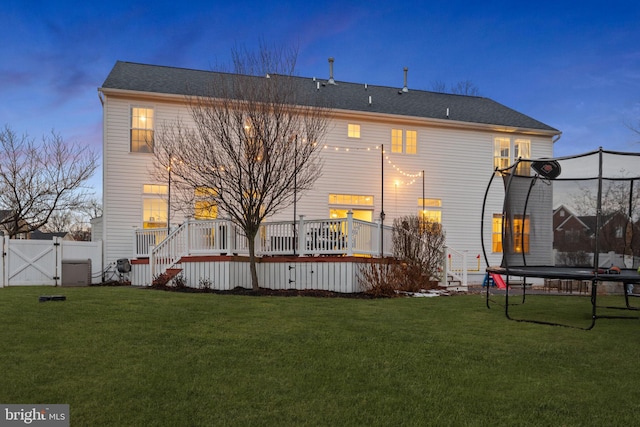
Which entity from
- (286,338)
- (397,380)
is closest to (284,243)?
(286,338)

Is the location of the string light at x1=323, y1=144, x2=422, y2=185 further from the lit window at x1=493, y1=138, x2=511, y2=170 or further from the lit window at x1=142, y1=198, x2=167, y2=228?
the lit window at x1=142, y1=198, x2=167, y2=228

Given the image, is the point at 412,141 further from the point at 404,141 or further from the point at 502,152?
the point at 502,152

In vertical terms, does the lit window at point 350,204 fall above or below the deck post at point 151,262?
above

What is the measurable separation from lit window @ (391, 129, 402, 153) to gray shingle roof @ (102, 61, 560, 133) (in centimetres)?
72

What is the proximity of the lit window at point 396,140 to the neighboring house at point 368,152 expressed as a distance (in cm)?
4

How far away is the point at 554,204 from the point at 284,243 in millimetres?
6269

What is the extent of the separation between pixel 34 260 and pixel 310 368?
487 inches

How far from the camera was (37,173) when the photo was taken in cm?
2120

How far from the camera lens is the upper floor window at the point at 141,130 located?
1623 centimetres

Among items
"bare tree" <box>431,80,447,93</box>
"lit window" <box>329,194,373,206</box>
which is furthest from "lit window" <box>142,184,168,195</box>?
"bare tree" <box>431,80,447,93</box>

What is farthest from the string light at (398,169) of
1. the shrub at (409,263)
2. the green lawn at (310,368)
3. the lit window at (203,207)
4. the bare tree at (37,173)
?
the bare tree at (37,173)

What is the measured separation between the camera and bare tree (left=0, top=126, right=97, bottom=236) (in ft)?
68.3

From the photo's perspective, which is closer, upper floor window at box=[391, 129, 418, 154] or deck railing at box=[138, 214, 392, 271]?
deck railing at box=[138, 214, 392, 271]

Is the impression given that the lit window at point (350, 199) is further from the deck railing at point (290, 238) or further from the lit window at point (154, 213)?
the lit window at point (154, 213)
